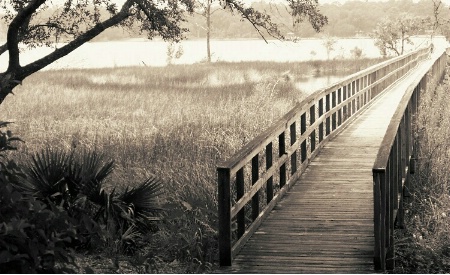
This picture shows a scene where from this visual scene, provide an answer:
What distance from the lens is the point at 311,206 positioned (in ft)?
31.9

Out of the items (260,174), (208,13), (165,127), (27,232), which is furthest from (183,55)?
(27,232)

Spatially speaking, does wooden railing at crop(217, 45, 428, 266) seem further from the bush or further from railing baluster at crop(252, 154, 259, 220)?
the bush

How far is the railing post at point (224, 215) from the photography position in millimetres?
7398

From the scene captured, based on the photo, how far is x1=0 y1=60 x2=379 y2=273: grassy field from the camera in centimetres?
911

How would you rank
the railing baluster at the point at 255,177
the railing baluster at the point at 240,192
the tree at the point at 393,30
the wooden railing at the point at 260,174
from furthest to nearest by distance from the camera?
1. the tree at the point at 393,30
2. the railing baluster at the point at 255,177
3. the railing baluster at the point at 240,192
4. the wooden railing at the point at 260,174

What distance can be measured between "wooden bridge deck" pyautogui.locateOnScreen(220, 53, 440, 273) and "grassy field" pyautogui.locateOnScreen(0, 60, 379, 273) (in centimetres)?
59

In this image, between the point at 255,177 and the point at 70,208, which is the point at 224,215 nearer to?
the point at 255,177

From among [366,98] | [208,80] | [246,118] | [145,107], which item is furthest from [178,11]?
[208,80]

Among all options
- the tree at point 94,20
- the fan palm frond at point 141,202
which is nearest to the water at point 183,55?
the tree at point 94,20

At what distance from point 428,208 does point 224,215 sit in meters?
3.81

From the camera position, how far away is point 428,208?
10.4 metres

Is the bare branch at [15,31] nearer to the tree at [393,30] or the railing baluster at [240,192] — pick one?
the railing baluster at [240,192]

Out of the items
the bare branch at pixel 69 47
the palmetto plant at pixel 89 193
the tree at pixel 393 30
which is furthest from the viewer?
the tree at pixel 393 30

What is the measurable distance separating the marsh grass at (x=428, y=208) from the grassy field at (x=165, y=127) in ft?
6.63
